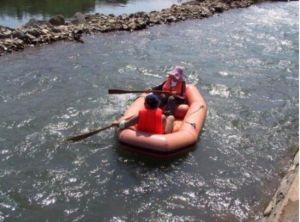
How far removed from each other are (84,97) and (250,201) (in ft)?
17.5

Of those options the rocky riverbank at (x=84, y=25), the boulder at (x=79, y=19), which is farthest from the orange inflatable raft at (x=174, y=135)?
the boulder at (x=79, y=19)

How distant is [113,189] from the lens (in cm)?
807

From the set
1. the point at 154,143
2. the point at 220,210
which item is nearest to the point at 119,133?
the point at 154,143

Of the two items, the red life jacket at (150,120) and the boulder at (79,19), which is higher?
the red life jacket at (150,120)

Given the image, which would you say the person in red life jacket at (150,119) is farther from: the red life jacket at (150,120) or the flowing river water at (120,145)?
the flowing river water at (120,145)

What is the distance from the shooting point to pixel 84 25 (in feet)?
61.3

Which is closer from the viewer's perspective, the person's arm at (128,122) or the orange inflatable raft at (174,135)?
the orange inflatable raft at (174,135)

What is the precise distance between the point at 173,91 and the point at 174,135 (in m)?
2.02

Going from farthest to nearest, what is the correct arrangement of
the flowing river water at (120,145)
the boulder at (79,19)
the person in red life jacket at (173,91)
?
the boulder at (79,19) < the person in red life jacket at (173,91) < the flowing river water at (120,145)

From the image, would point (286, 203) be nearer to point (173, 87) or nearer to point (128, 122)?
point (128, 122)

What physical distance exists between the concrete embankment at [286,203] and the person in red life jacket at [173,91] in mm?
3324

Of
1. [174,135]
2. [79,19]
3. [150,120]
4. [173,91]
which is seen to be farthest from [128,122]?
[79,19]

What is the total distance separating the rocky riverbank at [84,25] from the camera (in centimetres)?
1614

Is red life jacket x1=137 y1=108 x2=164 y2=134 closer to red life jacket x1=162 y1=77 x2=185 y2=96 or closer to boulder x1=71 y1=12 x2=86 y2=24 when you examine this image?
red life jacket x1=162 y1=77 x2=185 y2=96
